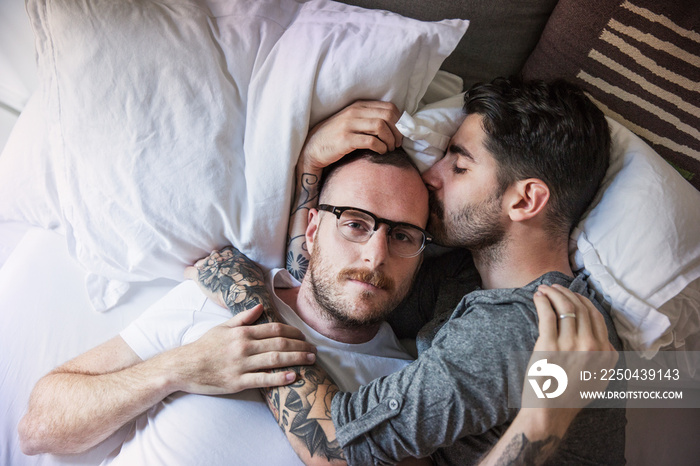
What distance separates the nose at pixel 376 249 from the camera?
1.20m

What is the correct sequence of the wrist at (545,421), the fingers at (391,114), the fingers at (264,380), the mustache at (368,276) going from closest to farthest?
the wrist at (545,421)
the fingers at (264,380)
the mustache at (368,276)
the fingers at (391,114)

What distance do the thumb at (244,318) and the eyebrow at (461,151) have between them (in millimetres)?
689

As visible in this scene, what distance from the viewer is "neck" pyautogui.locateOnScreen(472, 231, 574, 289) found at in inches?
50.4

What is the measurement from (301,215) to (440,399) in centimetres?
67

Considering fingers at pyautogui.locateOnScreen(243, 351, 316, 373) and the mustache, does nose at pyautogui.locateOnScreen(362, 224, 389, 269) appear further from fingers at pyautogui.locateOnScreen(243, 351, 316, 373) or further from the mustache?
fingers at pyautogui.locateOnScreen(243, 351, 316, 373)

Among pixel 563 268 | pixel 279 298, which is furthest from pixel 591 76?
pixel 279 298

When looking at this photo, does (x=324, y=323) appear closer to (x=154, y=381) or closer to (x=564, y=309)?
(x=154, y=381)

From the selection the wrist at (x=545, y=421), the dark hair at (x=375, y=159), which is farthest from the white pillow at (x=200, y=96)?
the wrist at (x=545, y=421)

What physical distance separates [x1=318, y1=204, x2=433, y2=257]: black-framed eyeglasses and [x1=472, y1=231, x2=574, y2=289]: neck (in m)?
0.24

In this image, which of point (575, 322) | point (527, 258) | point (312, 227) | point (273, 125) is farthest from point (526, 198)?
point (273, 125)

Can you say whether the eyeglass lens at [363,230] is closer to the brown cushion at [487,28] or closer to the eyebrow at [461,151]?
the eyebrow at [461,151]

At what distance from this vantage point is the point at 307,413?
1.08 m

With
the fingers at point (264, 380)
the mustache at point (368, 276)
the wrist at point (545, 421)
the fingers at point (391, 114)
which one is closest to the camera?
the wrist at point (545, 421)

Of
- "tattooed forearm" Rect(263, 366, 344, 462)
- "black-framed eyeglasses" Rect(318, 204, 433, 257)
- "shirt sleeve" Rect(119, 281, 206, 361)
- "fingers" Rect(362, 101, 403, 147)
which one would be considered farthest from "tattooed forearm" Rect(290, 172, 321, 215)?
"tattooed forearm" Rect(263, 366, 344, 462)
